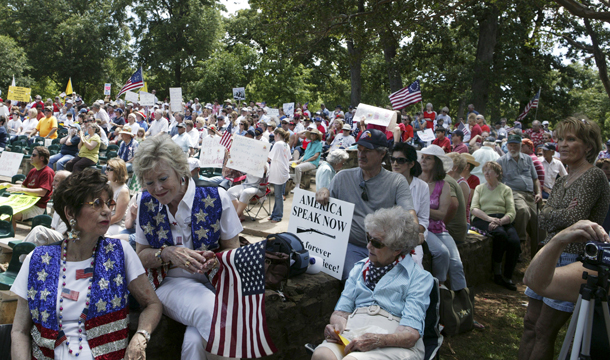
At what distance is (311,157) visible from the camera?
11.1m

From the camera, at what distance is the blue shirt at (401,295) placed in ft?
9.78

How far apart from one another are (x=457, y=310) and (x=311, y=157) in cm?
702

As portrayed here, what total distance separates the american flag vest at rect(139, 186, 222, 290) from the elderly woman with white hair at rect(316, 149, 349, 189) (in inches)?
138

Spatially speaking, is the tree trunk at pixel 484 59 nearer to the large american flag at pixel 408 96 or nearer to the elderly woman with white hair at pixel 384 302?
the large american flag at pixel 408 96

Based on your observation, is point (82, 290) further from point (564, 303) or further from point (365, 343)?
point (564, 303)

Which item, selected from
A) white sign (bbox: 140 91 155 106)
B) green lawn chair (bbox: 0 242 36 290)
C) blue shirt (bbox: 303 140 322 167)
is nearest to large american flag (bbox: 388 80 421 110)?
blue shirt (bbox: 303 140 322 167)

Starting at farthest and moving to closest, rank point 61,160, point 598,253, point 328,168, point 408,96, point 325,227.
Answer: point 408,96, point 61,160, point 328,168, point 325,227, point 598,253

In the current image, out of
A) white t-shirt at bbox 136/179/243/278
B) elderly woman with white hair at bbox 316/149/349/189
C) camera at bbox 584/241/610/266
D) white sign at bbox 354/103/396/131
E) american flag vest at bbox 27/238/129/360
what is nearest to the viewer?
camera at bbox 584/241/610/266

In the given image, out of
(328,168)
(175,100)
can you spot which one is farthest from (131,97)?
(328,168)

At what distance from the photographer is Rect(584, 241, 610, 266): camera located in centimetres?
225

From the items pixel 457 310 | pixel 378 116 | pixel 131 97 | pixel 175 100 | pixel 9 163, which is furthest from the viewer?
pixel 131 97

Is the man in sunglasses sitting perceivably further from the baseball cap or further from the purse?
the purse

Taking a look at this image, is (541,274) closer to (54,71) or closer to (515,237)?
(515,237)

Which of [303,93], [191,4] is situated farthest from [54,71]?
[303,93]
